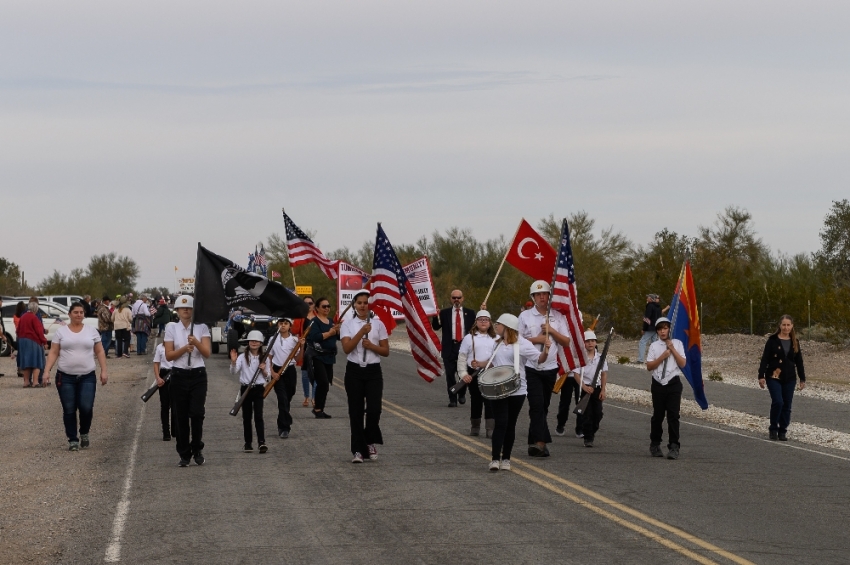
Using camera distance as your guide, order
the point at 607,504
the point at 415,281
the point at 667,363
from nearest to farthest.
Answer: the point at 607,504 < the point at 667,363 < the point at 415,281

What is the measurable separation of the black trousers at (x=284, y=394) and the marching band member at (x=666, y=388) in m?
5.03

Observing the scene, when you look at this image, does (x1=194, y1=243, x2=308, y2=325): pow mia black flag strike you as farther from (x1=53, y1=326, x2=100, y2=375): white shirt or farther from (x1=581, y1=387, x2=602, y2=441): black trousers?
(x1=581, y1=387, x2=602, y2=441): black trousers

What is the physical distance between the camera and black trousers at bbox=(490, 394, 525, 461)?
42.5ft

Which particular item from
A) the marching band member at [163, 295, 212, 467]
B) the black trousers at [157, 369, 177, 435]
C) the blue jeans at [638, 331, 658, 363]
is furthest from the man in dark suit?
the blue jeans at [638, 331, 658, 363]

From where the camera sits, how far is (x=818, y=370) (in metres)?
33.0

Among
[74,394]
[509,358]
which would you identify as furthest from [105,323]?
[509,358]

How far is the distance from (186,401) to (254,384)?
1.62 m

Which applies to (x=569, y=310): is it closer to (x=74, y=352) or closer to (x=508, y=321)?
(x=508, y=321)

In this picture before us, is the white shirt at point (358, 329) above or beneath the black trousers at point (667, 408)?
above

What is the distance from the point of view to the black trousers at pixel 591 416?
15680 mm

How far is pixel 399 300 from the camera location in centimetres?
1588

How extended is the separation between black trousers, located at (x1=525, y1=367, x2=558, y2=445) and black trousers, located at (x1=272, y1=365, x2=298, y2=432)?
3829 mm

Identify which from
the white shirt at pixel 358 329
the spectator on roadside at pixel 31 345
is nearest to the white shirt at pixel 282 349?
the white shirt at pixel 358 329

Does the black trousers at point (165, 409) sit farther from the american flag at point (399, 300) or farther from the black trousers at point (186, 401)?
the american flag at point (399, 300)
